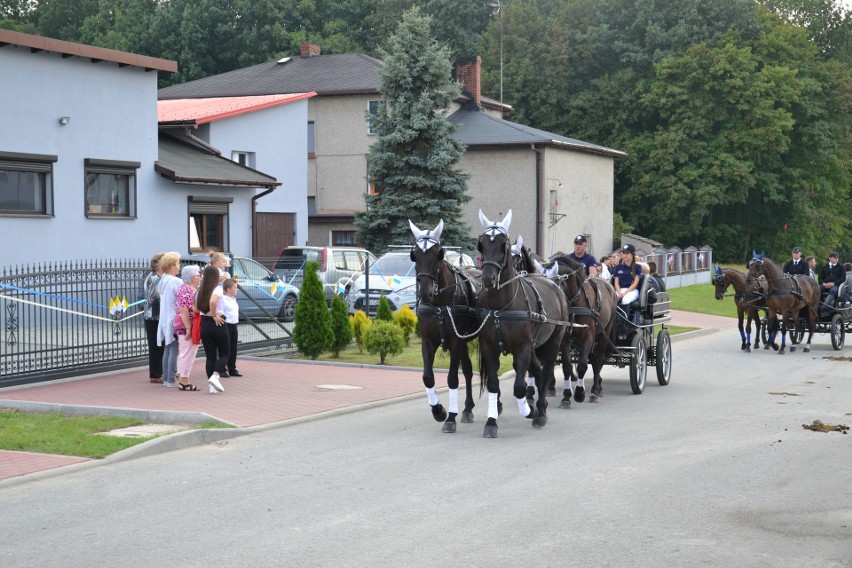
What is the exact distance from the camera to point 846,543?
23.7 ft

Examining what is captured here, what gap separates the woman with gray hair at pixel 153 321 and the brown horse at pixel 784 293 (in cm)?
1329

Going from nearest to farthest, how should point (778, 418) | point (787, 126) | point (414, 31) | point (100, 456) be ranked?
point (100, 456) → point (778, 418) → point (414, 31) → point (787, 126)

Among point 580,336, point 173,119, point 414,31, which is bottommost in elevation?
point 580,336

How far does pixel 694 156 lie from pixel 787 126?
5.19m

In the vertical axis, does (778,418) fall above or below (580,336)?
below

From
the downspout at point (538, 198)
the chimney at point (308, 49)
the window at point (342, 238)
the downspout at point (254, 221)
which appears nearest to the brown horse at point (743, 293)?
the downspout at point (254, 221)

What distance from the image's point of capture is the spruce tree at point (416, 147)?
39.2 m

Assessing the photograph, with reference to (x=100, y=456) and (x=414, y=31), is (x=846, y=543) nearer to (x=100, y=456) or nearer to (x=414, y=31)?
(x=100, y=456)

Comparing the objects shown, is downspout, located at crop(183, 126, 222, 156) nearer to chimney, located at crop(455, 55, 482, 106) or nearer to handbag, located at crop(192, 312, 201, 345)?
chimney, located at crop(455, 55, 482, 106)

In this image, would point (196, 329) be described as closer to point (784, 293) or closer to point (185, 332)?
point (185, 332)

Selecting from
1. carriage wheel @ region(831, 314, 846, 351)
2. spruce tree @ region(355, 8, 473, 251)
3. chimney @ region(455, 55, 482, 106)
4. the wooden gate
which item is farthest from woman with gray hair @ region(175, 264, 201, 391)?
chimney @ region(455, 55, 482, 106)

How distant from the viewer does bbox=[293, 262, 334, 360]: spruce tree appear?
1917cm

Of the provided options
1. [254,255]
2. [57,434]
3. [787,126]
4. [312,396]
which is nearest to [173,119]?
[254,255]

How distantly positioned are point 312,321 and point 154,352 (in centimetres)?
401
